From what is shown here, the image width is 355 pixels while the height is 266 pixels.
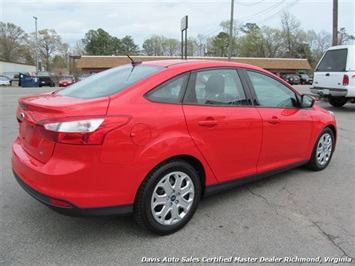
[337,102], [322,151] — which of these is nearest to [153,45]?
[337,102]

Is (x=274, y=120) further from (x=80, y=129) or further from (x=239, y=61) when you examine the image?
(x=239, y=61)

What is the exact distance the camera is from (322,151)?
4793mm

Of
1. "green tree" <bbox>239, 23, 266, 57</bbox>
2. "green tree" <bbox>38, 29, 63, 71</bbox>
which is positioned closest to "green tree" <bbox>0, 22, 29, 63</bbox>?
"green tree" <bbox>38, 29, 63, 71</bbox>

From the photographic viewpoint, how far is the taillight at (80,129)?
243 centimetres

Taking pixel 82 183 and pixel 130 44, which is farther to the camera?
pixel 130 44

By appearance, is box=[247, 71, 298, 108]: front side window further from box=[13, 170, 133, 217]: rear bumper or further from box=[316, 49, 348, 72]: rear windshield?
box=[316, 49, 348, 72]: rear windshield

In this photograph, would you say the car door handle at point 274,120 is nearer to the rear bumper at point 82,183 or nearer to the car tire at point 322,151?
the car tire at point 322,151

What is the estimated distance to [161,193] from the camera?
288 cm

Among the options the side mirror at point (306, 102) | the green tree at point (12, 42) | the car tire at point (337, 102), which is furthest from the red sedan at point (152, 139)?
the green tree at point (12, 42)

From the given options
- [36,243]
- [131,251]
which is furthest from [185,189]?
[36,243]

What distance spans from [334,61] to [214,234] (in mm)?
10005

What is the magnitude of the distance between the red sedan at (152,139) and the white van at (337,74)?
7792 mm

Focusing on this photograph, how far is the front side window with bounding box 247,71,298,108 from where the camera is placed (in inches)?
148

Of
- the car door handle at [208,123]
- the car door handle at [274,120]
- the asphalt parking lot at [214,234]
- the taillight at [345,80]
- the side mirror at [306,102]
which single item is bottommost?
the asphalt parking lot at [214,234]
